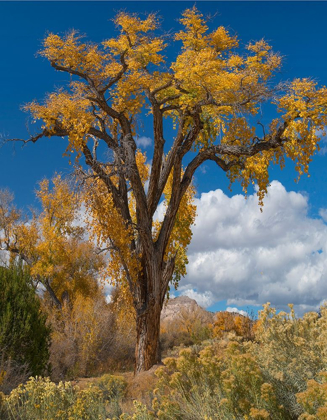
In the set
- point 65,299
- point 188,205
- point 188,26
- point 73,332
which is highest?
point 188,26

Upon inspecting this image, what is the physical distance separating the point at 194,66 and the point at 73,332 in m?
9.88

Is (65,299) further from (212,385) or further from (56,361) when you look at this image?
(212,385)

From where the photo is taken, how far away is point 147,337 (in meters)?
11.5

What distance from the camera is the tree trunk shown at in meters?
11.5

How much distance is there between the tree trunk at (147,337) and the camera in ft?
37.6

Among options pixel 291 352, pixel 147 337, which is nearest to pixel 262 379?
pixel 291 352

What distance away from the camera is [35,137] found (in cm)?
1187

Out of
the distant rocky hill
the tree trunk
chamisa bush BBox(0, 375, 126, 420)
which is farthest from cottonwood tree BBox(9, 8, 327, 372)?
the distant rocky hill

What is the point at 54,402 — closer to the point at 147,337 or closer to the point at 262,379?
the point at 262,379

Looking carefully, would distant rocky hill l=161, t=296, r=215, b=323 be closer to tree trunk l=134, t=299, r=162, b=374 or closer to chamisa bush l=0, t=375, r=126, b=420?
tree trunk l=134, t=299, r=162, b=374

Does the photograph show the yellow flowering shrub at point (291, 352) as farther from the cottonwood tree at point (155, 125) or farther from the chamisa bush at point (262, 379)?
the cottonwood tree at point (155, 125)

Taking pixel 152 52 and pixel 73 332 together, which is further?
pixel 73 332

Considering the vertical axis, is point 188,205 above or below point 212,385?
above

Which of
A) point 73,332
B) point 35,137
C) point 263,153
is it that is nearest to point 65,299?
point 73,332
